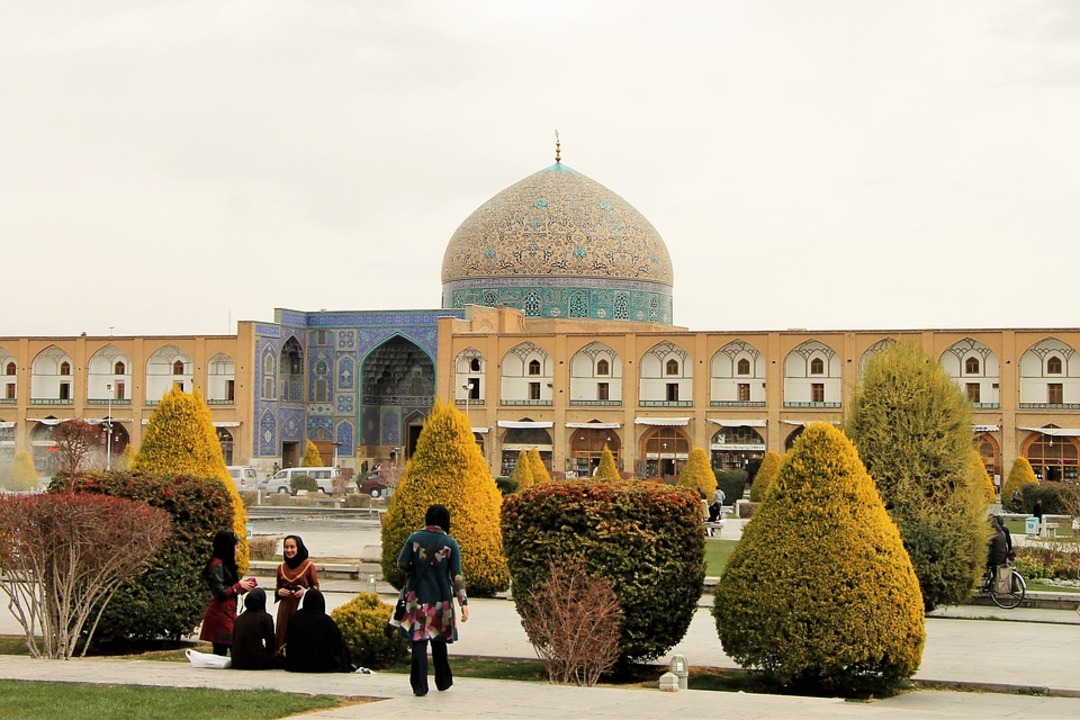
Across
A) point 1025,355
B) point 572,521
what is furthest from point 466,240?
point 572,521

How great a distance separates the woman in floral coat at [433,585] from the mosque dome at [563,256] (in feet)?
129

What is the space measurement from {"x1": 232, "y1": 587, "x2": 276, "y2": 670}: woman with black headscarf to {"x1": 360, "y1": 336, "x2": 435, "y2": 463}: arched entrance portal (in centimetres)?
3688

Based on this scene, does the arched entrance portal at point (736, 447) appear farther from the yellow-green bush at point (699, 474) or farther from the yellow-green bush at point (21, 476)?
the yellow-green bush at point (21, 476)

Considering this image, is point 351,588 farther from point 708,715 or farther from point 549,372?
point 549,372

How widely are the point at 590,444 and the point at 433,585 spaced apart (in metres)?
35.1

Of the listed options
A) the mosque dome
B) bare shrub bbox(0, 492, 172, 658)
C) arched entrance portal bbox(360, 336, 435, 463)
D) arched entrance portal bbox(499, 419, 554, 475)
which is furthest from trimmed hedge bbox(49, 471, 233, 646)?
the mosque dome

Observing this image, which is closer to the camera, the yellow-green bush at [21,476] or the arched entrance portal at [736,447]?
the yellow-green bush at [21,476]

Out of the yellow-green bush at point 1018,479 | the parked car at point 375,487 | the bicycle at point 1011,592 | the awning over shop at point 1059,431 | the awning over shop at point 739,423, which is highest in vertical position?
the awning over shop at point 739,423

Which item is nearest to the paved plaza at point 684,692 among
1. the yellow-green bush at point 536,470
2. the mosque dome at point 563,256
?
the yellow-green bush at point 536,470

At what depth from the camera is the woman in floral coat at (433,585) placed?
328 inches

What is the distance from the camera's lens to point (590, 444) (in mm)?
43469

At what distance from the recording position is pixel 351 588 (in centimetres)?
1576

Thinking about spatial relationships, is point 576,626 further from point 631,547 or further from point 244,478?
point 244,478

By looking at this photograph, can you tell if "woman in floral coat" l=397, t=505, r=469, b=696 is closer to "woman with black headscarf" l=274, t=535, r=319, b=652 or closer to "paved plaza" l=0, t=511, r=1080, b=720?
"paved plaza" l=0, t=511, r=1080, b=720
